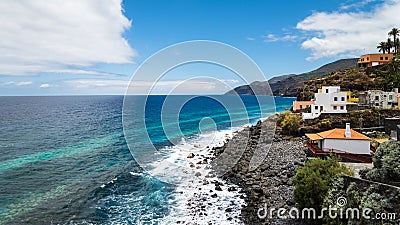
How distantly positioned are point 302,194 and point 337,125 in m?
24.9

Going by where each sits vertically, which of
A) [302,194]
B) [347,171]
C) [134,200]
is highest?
[347,171]

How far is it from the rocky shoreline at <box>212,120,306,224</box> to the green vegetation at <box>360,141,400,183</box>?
15.9 feet

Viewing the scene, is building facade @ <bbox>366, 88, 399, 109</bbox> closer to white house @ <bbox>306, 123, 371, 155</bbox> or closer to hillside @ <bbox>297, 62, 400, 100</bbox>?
hillside @ <bbox>297, 62, 400, 100</bbox>

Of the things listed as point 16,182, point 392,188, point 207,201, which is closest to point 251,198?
point 207,201

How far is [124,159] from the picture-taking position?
3522cm

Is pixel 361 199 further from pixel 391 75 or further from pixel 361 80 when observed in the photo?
pixel 361 80

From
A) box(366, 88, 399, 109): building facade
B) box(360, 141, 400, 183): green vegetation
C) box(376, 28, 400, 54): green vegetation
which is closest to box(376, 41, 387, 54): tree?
box(376, 28, 400, 54): green vegetation

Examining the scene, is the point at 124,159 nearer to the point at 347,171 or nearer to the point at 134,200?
the point at 134,200

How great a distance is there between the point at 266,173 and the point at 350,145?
24.6 ft

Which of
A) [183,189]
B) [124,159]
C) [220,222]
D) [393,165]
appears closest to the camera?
[393,165]

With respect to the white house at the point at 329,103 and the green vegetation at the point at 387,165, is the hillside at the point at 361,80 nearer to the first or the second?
the white house at the point at 329,103

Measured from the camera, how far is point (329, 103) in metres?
39.2

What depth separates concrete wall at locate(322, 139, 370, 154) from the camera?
2383 cm

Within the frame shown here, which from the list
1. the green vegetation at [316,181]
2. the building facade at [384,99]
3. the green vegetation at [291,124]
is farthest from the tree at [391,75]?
the green vegetation at [316,181]
